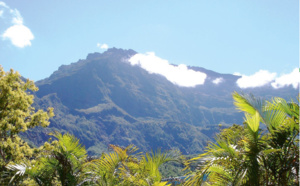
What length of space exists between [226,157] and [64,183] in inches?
136

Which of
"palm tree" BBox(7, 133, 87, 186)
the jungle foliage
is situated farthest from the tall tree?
"palm tree" BBox(7, 133, 87, 186)

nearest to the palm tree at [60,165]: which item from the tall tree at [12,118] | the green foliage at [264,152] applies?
the green foliage at [264,152]

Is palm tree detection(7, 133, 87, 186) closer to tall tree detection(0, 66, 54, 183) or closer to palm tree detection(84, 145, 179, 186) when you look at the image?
palm tree detection(84, 145, 179, 186)

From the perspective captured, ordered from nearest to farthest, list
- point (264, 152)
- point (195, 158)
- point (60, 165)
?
point (264, 152), point (195, 158), point (60, 165)

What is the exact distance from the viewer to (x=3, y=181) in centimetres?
590

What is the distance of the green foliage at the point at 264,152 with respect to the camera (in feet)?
10.6

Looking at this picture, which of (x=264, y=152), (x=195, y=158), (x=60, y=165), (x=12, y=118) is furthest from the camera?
(x=12, y=118)

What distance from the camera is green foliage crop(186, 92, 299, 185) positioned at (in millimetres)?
3225

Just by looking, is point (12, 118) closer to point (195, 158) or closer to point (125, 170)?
point (125, 170)

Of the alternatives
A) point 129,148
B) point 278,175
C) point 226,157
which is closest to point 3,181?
point 129,148

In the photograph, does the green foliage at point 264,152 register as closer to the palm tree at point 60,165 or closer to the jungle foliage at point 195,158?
the jungle foliage at point 195,158

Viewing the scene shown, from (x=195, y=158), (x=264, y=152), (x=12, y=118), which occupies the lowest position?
(x=195, y=158)

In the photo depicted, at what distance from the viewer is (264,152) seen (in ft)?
10.4

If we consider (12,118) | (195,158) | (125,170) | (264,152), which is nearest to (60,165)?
(125,170)
